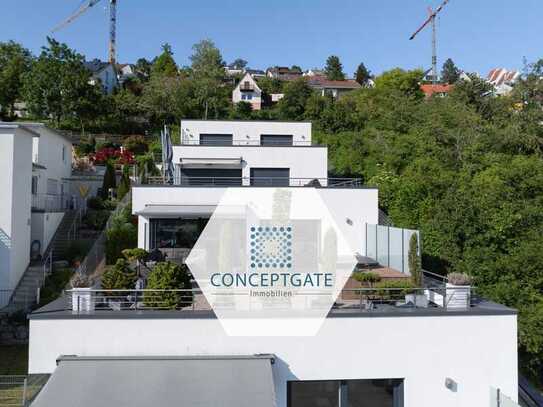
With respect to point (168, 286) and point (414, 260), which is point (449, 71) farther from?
point (168, 286)

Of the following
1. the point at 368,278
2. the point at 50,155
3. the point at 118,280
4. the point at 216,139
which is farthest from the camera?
the point at 216,139

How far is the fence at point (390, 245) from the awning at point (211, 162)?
10824mm

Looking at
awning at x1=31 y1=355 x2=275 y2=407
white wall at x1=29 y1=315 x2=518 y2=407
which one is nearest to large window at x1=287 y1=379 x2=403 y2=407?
white wall at x1=29 y1=315 x2=518 y2=407

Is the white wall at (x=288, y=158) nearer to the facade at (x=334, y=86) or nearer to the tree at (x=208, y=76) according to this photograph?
the tree at (x=208, y=76)

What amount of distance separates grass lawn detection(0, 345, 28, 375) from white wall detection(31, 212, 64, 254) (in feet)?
25.4

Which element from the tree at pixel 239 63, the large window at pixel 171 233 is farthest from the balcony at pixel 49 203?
the tree at pixel 239 63

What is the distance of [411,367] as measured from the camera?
40.9ft

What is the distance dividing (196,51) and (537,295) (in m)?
66.4

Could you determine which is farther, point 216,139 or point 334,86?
point 334,86

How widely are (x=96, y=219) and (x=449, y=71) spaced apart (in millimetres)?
146900

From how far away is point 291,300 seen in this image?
12.9 meters

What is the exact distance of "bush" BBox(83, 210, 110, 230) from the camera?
31.2 meters

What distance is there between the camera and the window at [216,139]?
118 ft

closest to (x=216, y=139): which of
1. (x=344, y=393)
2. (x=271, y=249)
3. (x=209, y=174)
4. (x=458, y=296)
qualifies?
(x=209, y=174)
